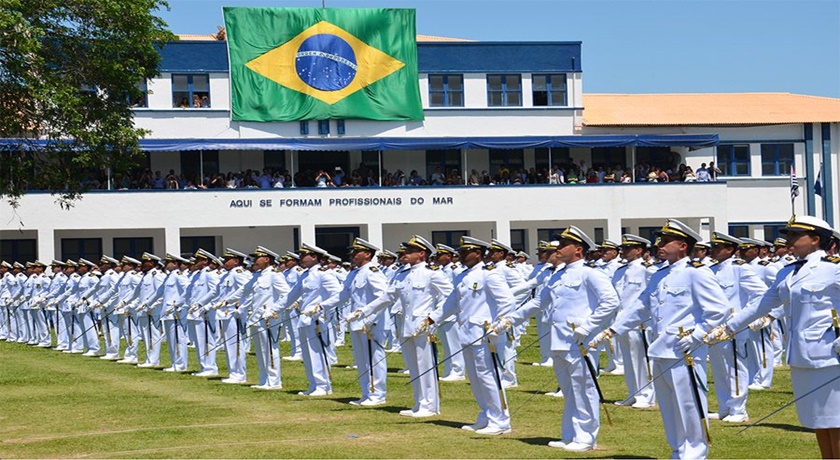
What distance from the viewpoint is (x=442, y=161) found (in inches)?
2140

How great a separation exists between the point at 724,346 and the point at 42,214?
3571 centimetres

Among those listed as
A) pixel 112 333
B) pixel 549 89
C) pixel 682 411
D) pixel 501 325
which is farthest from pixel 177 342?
pixel 549 89

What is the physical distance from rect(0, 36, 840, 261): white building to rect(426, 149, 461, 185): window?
53 mm

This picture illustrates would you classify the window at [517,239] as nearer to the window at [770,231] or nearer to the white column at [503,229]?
the white column at [503,229]

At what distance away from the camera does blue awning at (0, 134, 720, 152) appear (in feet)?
164

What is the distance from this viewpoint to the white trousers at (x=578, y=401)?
43.1 ft

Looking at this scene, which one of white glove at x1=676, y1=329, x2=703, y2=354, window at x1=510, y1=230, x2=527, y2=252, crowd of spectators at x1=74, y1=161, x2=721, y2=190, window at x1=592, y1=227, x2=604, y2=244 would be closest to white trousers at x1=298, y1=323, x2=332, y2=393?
white glove at x1=676, y1=329, x2=703, y2=354

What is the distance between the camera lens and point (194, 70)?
5175 cm

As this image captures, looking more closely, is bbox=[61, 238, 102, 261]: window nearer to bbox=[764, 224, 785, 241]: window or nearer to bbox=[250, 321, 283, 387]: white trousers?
bbox=[764, 224, 785, 241]: window

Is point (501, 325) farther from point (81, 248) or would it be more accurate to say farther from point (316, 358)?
point (81, 248)

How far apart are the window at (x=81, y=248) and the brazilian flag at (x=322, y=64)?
23.5ft

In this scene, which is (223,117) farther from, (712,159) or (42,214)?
(712,159)

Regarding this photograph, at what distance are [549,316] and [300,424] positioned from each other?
365cm

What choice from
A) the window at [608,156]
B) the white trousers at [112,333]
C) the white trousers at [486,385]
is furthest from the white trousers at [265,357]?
the window at [608,156]
